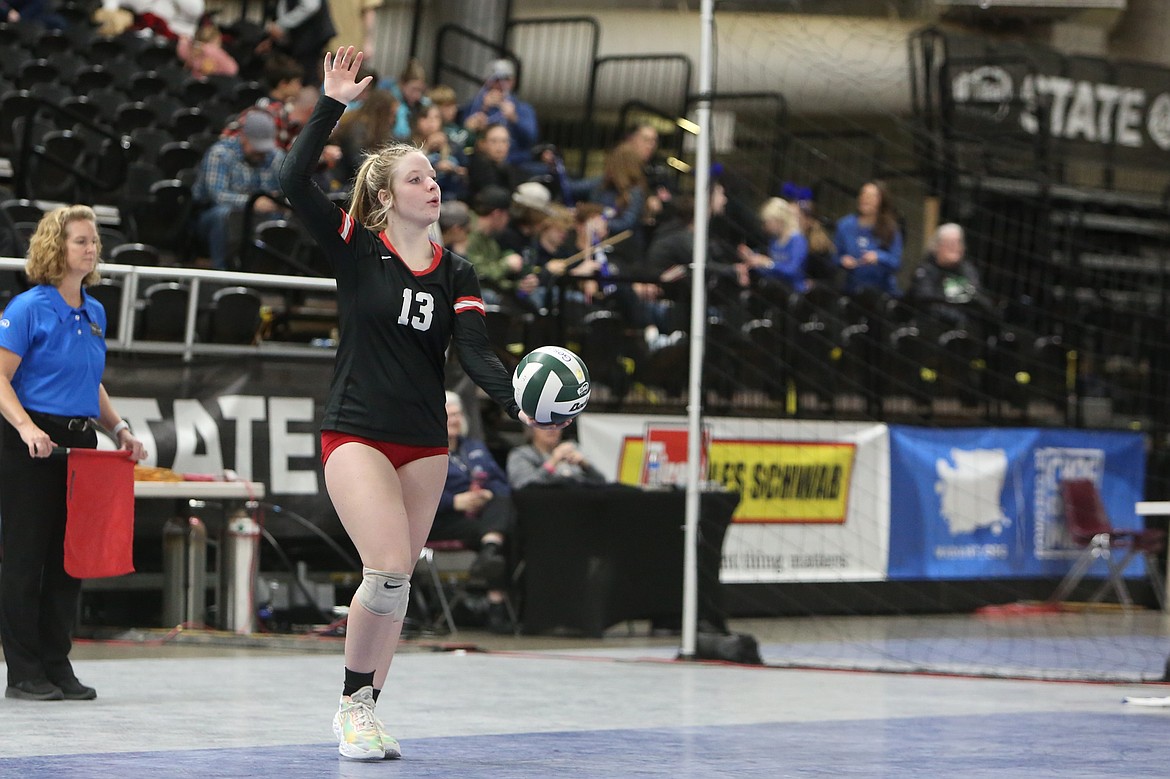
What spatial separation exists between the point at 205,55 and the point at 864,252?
7.32 m

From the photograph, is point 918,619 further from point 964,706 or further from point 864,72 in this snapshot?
point 864,72

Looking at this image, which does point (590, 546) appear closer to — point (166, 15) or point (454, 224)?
point (454, 224)

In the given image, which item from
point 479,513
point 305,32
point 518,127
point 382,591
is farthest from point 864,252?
point 382,591

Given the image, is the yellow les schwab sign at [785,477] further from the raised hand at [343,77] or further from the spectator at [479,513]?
the raised hand at [343,77]

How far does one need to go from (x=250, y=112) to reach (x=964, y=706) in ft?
25.9

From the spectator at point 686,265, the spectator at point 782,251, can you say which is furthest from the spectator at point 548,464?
the spectator at point 782,251

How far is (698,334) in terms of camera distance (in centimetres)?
1053

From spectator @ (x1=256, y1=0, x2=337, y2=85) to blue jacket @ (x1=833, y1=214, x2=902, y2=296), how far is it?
20.4 feet

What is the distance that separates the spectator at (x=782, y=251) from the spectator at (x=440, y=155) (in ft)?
8.67

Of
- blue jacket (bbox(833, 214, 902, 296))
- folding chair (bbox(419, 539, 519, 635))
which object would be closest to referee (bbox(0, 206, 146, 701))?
folding chair (bbox(419, 539, 519, 635))

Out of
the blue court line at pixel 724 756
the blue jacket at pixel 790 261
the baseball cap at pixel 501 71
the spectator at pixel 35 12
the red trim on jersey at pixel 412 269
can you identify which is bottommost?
the blue court line at pixel 724 756

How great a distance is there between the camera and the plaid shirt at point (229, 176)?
13695mm

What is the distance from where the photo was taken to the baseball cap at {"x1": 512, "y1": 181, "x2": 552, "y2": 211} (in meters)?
15.2

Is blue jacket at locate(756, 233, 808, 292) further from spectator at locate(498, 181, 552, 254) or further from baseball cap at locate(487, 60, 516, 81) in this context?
baseball cap at locate(487, 60, 516, 81)
